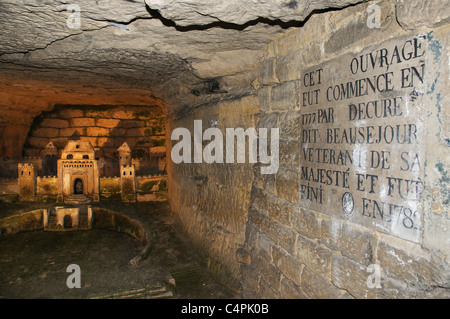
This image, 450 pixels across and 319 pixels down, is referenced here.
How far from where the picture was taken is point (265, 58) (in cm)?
320

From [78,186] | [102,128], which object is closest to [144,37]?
[78,186]

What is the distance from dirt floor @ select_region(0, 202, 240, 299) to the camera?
15.3 ft

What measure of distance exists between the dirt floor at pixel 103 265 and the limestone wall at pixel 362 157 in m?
2.17

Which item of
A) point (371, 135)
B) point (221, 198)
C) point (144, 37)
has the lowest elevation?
point (221, 198)

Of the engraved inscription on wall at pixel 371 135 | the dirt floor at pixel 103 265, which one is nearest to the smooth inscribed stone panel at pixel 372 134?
the engraved inscription on wall at pixel 371 135

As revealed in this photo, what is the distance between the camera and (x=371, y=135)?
1.84 meters

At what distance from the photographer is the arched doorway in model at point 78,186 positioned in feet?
Result: 38.8

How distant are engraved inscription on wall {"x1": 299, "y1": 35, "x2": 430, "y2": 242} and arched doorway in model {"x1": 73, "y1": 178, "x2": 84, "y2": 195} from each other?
38.1 feet

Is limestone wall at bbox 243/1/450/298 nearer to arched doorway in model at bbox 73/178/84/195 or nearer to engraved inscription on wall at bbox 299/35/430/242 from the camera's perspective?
engraved inscription on wall at bbox 299/35/430/242

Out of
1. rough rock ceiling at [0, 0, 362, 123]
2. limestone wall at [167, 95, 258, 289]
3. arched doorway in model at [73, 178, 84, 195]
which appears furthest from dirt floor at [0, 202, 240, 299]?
arched doorway in model at [73, 178, 84, 195]

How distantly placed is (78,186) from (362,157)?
40.5 ft

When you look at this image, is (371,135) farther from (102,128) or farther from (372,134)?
(102,128)

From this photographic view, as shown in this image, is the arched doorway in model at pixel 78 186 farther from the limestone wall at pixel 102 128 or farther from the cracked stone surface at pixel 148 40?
the cracked stone surface at pixel 148 40
